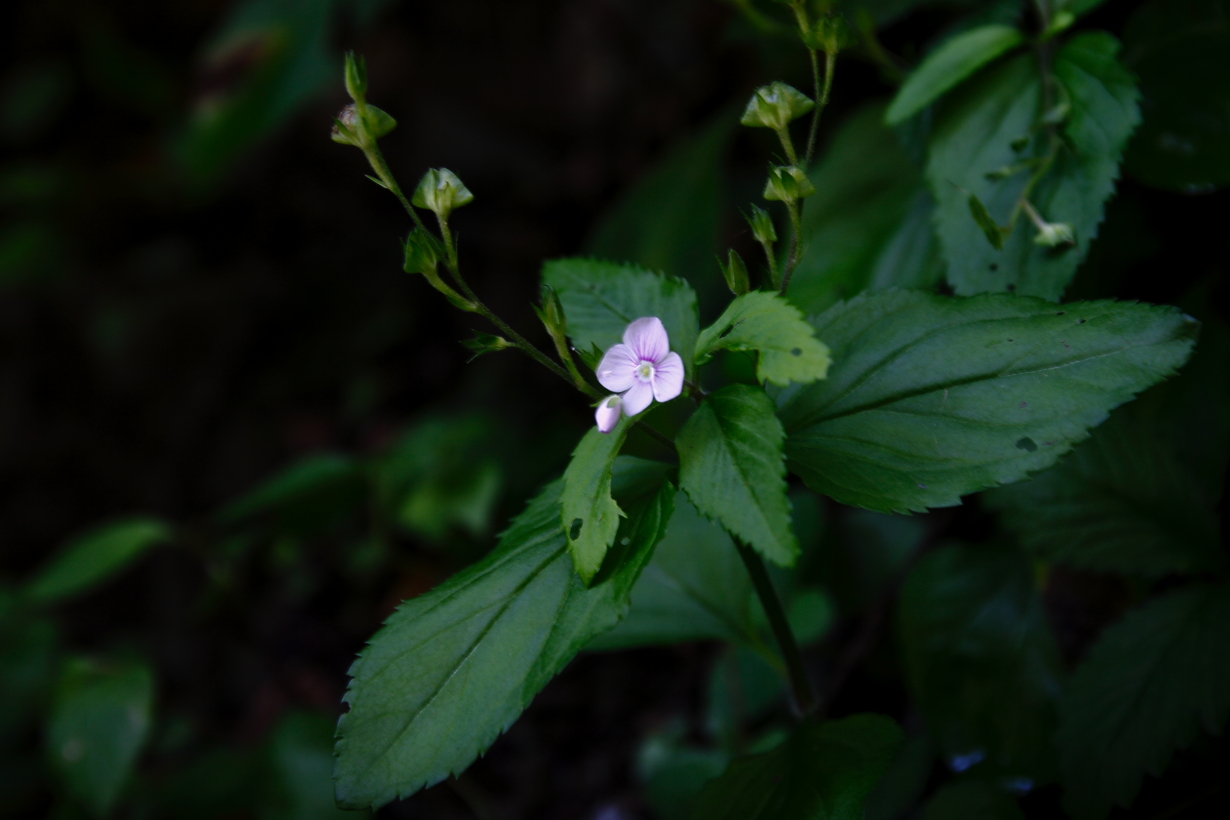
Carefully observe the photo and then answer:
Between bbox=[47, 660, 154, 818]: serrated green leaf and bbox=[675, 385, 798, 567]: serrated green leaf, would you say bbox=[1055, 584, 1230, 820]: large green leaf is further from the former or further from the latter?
bbox=[47, 660, 154, 818]: serrated green leaf

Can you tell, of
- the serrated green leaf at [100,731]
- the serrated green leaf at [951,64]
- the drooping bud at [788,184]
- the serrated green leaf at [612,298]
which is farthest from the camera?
Result: the serrated green leaf at [100,731]

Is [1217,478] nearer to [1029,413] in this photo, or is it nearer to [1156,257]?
[1156,257]

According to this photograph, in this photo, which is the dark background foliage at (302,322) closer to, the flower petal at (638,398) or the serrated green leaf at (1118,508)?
the serrated green leaf at (1118,508)

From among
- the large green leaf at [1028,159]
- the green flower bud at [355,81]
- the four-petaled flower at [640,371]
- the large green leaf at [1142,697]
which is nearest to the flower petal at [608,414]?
the four-petaled flower at [640,371]

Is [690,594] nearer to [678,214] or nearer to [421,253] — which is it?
[421,253]

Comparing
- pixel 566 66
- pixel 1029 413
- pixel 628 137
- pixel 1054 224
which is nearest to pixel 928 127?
pixel 1054 224

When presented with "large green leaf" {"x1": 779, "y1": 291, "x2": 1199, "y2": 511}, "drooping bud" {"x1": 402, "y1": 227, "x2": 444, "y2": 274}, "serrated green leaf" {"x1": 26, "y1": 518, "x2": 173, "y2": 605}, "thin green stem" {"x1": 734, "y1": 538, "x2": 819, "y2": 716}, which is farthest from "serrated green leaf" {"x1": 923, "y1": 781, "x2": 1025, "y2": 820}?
"serrated green leaf" {"x1": 26, "y1": 518, "x2": 173, "y2": 605}
